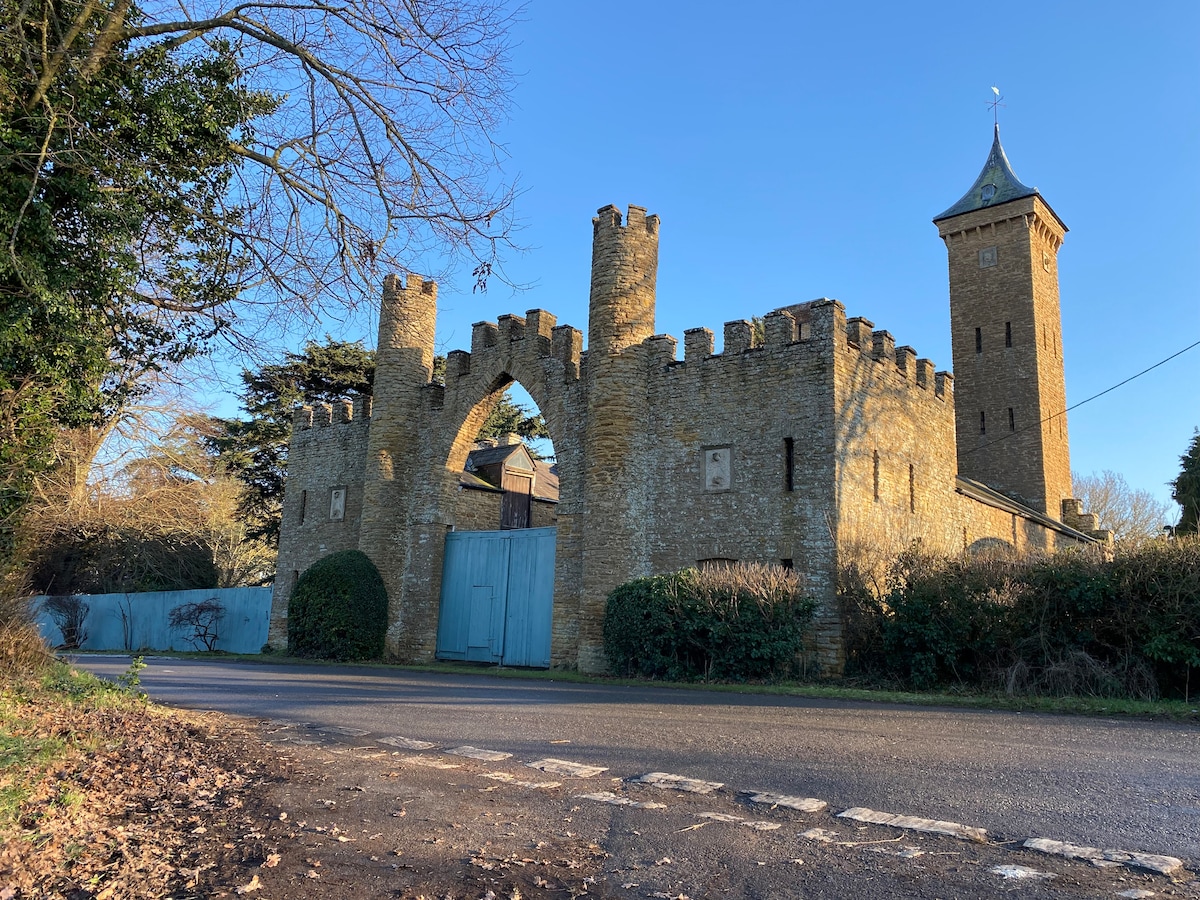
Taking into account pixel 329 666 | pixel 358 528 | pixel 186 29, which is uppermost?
pixel 186 29

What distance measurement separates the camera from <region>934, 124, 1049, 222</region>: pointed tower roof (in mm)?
33781

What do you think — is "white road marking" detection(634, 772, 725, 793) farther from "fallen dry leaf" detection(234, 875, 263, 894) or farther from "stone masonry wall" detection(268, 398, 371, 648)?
"stone masonry wall" detection(268, 398, 371, 648)

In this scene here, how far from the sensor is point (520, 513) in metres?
27.6

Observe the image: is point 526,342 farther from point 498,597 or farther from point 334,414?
point 334,414

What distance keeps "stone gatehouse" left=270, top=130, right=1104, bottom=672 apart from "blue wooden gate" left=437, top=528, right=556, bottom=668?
0.52 metres

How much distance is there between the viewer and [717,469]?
58.0ft

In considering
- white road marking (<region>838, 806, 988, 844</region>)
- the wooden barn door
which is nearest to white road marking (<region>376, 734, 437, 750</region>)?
white road marking (<region>838, 806, 988, 844</region>)

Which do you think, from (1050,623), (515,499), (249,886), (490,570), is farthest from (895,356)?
(249,886)

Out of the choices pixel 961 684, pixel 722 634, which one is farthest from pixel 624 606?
pixel 961 684

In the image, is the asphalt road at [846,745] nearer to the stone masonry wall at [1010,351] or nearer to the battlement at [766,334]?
the battlement at [766,334]

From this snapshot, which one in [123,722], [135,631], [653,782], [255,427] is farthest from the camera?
[255,427]

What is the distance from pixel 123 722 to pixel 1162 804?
7.87 metres

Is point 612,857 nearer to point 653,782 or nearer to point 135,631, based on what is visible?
point 653,782

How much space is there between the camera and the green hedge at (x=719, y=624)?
1452 centimetres
